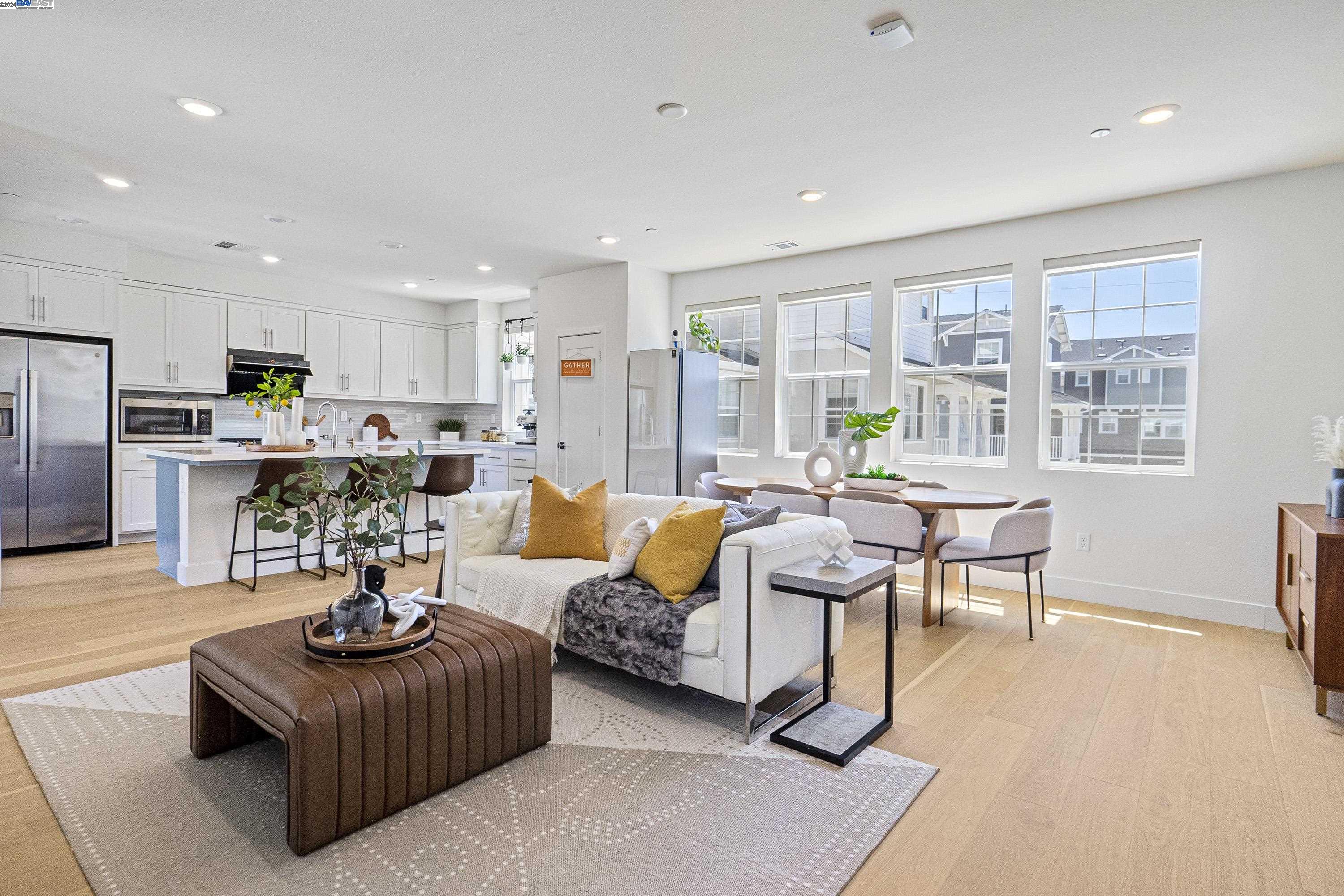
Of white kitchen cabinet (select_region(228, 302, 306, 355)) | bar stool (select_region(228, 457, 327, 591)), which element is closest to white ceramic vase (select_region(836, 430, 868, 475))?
bar stool (select_region(228, 457, 327, 591))

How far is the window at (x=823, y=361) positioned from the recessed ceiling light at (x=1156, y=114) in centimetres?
230

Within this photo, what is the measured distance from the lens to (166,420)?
5988 mm

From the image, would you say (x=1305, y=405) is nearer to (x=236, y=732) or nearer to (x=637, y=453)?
(x=637, y=453)

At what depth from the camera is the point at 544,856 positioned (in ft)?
5.75

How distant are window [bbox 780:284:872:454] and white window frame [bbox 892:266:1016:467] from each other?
246 millimetres

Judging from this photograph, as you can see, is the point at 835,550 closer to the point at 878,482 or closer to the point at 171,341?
the point at 878,482

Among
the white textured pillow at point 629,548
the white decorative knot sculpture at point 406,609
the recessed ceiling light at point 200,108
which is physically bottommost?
the white decorative knot sculpture at point 406,609

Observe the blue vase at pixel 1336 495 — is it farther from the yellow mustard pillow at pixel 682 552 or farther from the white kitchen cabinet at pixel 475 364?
the white kitchen cabinet at pixel 475 364

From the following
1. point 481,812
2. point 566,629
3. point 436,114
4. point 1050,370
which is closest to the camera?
point 481,812

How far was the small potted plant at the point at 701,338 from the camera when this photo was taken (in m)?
5.93

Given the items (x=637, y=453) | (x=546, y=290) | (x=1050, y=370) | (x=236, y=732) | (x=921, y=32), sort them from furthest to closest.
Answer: (x=546, y=290), (x=637, y=453), (x=1050, y=370), (x=921, y=32), (x=236, y=732)

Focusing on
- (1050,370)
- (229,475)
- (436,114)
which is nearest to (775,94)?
(436,114)

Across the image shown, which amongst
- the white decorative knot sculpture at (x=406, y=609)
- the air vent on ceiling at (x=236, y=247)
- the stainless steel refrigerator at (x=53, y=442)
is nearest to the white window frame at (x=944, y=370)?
the white decorative knot sculpture at (x=406, y=609)

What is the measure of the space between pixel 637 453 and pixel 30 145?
421 cm
